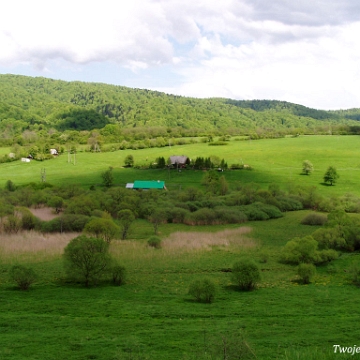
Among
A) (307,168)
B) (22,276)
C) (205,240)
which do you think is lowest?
(205,240)

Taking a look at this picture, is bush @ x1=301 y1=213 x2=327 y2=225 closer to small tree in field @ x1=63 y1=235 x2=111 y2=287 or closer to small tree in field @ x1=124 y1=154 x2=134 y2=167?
small tree in field @ x1=63 y1=235 x2=111 y2=287

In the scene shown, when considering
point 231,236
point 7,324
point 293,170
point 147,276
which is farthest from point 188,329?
point 293,170

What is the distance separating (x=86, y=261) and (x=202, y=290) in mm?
9799

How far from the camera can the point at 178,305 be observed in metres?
Answer: 26.6

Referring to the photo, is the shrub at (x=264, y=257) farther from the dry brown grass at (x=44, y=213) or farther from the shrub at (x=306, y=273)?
the dry brown grass at (x=44, y=213)

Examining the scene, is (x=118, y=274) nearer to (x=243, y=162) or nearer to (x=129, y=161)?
(x=129, y=161)

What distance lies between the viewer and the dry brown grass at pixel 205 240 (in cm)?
4444

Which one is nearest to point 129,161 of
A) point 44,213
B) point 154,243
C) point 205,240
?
point 44,213

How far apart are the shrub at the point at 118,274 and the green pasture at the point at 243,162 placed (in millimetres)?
58216

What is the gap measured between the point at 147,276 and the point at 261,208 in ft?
115

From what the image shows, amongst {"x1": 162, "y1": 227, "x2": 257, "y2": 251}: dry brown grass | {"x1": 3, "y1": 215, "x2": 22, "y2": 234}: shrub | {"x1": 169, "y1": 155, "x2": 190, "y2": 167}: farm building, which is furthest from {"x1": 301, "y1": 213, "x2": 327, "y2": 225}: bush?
{"x1": 169, "y1": 155, "x2": 190, "y2": 167}: farm building

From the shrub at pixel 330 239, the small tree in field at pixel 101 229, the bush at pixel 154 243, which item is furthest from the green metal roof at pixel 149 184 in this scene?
the shrub at pixel 330 239

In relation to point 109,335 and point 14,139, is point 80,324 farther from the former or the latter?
point 14,139

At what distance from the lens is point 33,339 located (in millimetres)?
20000
